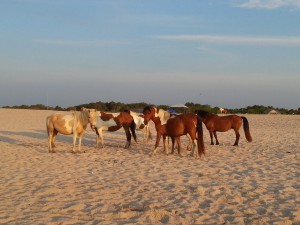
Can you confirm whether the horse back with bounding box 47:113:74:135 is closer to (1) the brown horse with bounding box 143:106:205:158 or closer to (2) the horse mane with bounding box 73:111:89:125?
(2) the horse mane with bounding box 73:111:89:125

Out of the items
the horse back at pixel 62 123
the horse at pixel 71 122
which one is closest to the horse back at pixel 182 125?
the horse at pixel 71 122

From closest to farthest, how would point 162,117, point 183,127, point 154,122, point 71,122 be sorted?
point 183,127 < point 154,122 < point 162,117 < point 71,122

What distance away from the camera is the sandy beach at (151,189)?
222 inches

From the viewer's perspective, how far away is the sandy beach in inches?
222

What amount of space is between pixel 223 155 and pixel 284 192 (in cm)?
550

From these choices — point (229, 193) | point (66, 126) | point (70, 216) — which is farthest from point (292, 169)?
point (66, 126)

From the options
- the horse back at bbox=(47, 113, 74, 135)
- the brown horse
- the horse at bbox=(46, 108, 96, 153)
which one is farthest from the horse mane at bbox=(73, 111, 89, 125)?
the brown horse

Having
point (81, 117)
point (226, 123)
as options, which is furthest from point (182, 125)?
point (81, 117)

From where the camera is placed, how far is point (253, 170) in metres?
9.48

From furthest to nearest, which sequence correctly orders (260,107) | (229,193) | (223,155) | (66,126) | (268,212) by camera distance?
(260,107) < (66,126) < (223,155) < (229,193) < (268,212)

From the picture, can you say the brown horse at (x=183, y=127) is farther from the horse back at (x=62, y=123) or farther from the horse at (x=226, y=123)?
the horse back at (x=62, y=123)

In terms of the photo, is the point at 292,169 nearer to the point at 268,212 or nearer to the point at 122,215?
the point at 268,212

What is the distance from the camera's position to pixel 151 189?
736cm

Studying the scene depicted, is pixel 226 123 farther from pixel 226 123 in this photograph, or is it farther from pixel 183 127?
pixel 183 127
